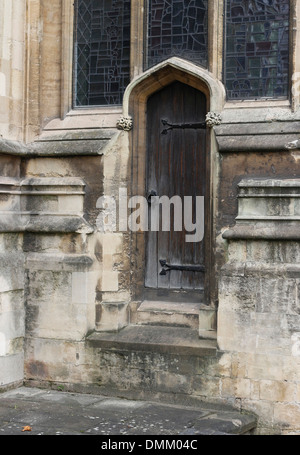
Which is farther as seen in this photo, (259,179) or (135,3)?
(135,3)

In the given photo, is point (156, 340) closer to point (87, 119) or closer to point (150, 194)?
point (150, 194)

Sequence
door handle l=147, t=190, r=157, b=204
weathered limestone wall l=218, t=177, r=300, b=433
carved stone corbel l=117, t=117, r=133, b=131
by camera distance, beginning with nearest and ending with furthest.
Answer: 1. weathered limestone wall l=218, t=177, r=300, b=433
2. carved stone corbel l=117, t=117, r=133, b=131
3. door handle l=147, t=190, r=157, b=204

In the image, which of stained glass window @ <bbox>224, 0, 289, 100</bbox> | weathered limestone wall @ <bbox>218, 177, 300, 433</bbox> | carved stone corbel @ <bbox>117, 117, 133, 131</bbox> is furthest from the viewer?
carved stone corbel @ <bbox>117, 117, 133, 131</bbox>

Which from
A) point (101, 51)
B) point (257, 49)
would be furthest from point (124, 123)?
point (257, 49)

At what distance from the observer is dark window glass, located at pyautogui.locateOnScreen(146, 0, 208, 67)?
272 inches

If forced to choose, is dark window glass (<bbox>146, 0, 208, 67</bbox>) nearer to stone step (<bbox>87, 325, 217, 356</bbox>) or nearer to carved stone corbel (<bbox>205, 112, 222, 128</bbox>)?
carved stone corbel (<bbox>205, 112, 222, 128</bbox>)

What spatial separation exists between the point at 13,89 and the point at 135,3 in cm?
155

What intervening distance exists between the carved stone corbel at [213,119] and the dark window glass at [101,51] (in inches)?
42.6

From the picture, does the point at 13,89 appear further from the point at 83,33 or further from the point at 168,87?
the point at 168,87

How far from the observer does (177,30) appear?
22.9 feet

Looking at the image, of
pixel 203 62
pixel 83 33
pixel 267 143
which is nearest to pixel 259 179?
pixel 267 143

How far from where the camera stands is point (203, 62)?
6875mm
